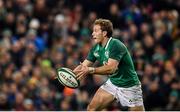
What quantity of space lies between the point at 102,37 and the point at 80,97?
5590mm

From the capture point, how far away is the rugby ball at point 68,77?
1173 centimetres

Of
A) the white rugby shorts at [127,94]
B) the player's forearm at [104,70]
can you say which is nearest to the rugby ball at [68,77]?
the player's forearm at [104,70]

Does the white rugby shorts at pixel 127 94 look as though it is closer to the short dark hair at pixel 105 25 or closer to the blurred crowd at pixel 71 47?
the short dark hair at pixel 105 25

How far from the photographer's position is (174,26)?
19.9 metres

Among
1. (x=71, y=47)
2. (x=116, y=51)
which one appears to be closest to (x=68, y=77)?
(x=116, y=51)

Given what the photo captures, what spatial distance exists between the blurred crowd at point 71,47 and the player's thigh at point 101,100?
4.95 meters

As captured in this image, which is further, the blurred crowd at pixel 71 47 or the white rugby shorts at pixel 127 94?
the blurred crowd at pixel 71 47

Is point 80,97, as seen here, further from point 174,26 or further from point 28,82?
point 174,26

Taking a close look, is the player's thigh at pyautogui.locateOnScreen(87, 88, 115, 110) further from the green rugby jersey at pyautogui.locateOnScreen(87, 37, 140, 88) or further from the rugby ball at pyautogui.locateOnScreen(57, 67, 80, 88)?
the rugby ball at pyautogui.locateOnScreen(57, 67, 80, 88)

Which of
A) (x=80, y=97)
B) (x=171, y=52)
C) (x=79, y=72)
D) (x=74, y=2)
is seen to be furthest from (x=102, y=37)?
(x=74, y=2)

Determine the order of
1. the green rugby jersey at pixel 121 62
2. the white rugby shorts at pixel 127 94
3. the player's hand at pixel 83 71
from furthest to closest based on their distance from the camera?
the white rugby shorts at pixel 127 94
the green rugby jersey at pixel 121 62
the player's hand at pixel 83 71

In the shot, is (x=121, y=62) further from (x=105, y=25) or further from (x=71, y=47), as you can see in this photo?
(x=71, y=47)

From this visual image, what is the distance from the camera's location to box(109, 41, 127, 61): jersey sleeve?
461 inches

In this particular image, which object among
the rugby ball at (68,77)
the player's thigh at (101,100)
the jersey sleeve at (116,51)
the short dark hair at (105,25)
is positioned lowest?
the player's thigh at (101,100)
